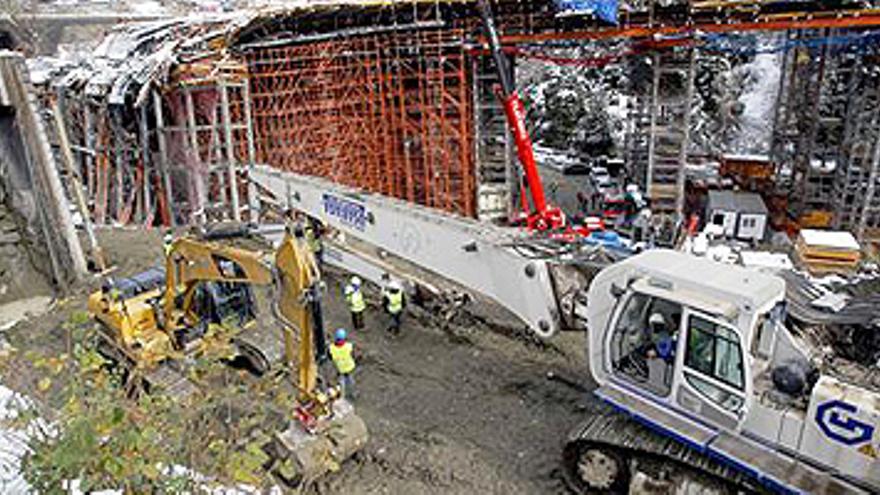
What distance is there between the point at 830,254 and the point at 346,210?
12188 mm

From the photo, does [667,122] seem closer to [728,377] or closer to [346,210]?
[346,210]

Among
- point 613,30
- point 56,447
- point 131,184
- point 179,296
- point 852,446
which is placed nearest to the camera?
point 56,447

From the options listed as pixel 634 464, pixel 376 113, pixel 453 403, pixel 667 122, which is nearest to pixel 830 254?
pixel 667 122

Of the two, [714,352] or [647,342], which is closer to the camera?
[714,352]

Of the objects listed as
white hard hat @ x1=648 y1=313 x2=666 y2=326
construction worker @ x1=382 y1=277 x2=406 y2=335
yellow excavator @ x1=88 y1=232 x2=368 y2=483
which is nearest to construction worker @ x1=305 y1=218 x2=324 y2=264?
construction worker @ x1=382 y1=277 x2=406 y2=335

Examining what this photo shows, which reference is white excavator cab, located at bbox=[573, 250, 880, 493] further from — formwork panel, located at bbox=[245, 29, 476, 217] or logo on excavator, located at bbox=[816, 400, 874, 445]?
formwork panel, located at bbox=[245, 29, 476, 217]

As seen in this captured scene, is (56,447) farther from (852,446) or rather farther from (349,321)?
(349,321)

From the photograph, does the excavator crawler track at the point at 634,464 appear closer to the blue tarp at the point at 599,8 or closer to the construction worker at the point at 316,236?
the construction worker at the point at 316,236

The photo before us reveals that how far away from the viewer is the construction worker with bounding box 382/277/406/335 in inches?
441

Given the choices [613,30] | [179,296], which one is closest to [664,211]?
[613,30]

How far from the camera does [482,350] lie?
10.9m

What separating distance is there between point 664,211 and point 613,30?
576 centimetres

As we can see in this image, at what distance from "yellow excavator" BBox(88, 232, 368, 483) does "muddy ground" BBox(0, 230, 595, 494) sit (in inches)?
27.4

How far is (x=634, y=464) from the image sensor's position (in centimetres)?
704
